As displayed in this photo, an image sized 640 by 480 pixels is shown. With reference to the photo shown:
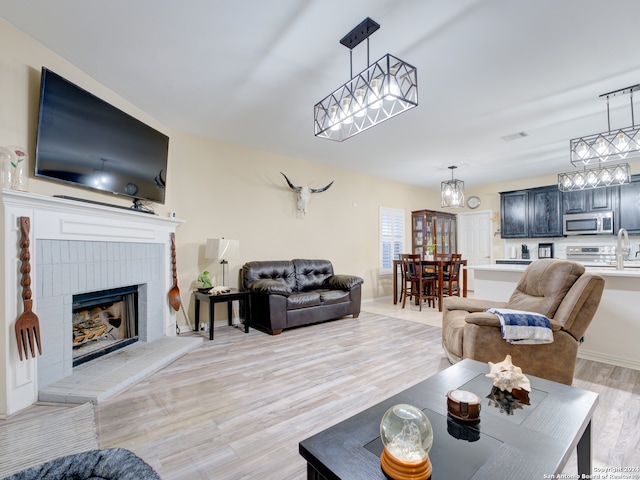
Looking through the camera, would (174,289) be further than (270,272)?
No

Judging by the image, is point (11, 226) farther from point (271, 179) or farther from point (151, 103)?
point (271, 179)

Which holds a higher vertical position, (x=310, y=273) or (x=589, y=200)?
(x=589, y=200)

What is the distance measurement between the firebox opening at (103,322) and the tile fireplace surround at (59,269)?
10cm

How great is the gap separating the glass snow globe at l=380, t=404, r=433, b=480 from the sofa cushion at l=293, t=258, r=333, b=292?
3.73m

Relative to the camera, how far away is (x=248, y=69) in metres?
2.59

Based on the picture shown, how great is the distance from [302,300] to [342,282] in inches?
33.4

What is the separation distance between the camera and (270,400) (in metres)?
2.17

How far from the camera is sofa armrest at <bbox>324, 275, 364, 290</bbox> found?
4.56 m

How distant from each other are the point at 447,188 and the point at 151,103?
444 cm

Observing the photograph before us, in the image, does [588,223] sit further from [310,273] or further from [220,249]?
[220,249]

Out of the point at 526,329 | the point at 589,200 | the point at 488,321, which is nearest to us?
the point at 526,329

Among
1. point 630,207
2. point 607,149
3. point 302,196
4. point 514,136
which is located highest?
point 514,136

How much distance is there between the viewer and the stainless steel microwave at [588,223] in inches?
212

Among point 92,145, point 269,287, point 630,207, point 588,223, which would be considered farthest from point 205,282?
point 630,207
